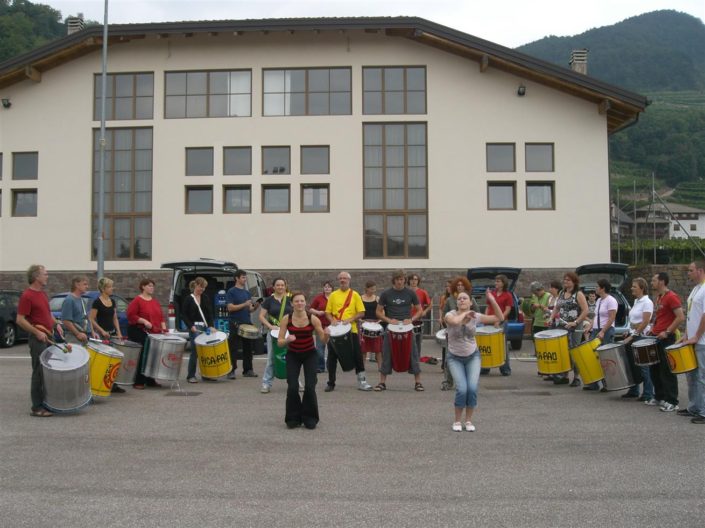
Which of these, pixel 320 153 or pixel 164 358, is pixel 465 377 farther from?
pixel 320 153

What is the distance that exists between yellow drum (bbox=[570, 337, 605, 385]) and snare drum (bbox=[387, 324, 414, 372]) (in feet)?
8.52

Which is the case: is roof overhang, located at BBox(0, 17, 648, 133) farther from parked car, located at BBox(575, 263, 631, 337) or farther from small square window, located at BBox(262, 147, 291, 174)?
parked car, located at BBox(575, 263, 631, 337)

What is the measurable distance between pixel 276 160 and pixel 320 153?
1.71 meters

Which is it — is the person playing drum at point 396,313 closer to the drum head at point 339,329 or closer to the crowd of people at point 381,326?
the crowd of people at point 381,326

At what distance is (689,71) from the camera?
6944 inches

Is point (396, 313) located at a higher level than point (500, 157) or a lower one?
lower

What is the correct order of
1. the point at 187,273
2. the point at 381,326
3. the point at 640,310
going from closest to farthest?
the point at 640,310
the point at 381,326
the point at 187,273

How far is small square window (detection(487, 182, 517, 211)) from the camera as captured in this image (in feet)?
94.1

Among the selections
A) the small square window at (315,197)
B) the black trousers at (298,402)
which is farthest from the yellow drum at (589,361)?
the small square window at (315,197)

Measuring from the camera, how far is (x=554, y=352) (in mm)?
12344

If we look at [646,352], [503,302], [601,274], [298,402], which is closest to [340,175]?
[601,274]

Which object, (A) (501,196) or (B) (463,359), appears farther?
(A) (501,196)

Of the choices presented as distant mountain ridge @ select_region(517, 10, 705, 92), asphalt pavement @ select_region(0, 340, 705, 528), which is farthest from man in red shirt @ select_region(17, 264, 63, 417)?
distant mountain ridge @ select_region(517, 10, 705, 92)

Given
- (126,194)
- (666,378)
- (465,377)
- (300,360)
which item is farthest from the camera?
(126,194)
